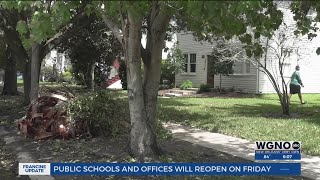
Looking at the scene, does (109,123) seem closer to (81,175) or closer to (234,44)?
(81,175)

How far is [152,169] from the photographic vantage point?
623cm

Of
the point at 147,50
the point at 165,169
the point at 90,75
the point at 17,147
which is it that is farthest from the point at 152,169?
the point at 90,75

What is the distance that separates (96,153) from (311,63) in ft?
71.3

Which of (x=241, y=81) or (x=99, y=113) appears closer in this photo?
(x=99, y=113)

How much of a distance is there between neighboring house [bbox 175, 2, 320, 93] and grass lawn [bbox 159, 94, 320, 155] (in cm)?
646

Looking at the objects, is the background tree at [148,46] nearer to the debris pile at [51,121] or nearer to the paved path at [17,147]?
the paved path at [17,147]

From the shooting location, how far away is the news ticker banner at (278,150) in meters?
6.12

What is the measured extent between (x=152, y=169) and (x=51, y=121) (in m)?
3.95

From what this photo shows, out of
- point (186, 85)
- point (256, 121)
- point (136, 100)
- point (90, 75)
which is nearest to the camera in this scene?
point (136, 100)

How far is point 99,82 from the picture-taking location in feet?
92.4

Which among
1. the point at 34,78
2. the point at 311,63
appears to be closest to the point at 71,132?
the point at 34,78

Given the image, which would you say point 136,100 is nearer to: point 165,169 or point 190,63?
point 165,169

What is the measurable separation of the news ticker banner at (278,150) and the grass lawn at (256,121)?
7.95ft

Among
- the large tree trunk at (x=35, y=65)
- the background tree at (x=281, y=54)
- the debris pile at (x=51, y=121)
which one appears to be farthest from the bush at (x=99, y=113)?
the large tree trunk at (x=35, y=65)
